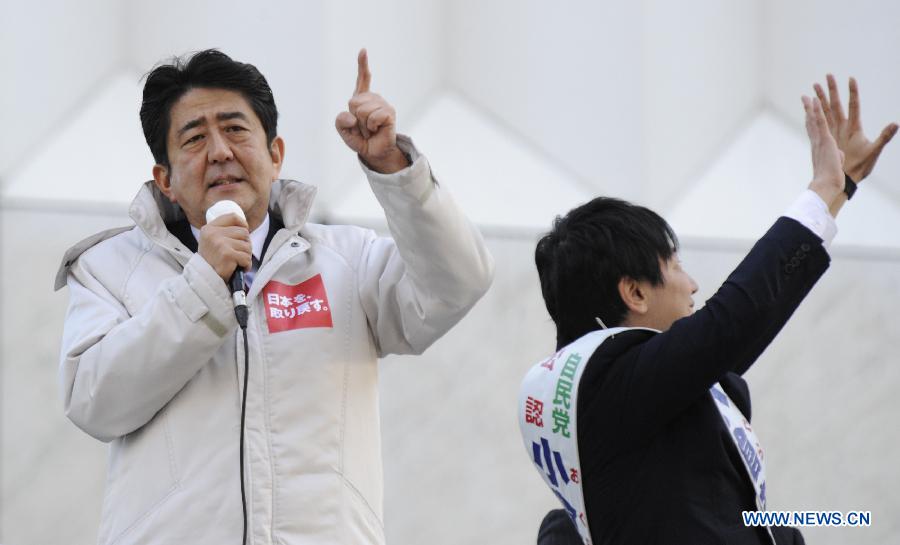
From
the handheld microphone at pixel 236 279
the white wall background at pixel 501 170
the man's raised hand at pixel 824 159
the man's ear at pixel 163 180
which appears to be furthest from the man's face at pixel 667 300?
the white wall background at pixel 501 170

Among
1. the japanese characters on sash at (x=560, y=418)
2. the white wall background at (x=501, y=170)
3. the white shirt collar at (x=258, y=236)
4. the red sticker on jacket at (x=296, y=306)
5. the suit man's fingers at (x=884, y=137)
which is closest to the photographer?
the japanese characters on sash at (x=560, y=418)

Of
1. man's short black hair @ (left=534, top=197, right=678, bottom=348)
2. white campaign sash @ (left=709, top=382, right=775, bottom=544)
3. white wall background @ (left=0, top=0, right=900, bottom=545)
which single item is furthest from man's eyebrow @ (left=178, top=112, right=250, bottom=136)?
white wall background @ (left=0, top=0, right=900, bottom=545)

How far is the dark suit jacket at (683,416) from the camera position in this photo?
1.88m

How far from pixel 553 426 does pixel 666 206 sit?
9.20 feet

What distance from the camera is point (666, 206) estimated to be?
4703 millimetres

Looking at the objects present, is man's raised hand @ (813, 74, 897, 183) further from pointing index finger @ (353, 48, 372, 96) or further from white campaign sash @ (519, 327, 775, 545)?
pointing index finger @ (353, 48, 372, 96)

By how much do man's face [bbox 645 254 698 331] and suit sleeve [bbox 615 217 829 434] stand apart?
13 centimetres

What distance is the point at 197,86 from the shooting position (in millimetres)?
2428

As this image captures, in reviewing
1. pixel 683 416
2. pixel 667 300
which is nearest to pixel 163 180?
pixel 667 300

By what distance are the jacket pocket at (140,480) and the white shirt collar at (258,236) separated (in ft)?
1.20

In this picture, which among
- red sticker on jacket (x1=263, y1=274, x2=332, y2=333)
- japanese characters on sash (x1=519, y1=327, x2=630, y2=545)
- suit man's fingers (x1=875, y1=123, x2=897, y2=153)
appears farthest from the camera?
red sticker on jacket (x1=263, y1=274, x2=332, y2=333)

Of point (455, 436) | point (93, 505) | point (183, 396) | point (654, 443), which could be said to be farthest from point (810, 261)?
point (93, 505)

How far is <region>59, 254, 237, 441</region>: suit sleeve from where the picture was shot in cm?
207

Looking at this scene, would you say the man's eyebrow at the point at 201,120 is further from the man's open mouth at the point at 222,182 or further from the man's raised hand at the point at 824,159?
the man's raised hand at the point at 824,159
